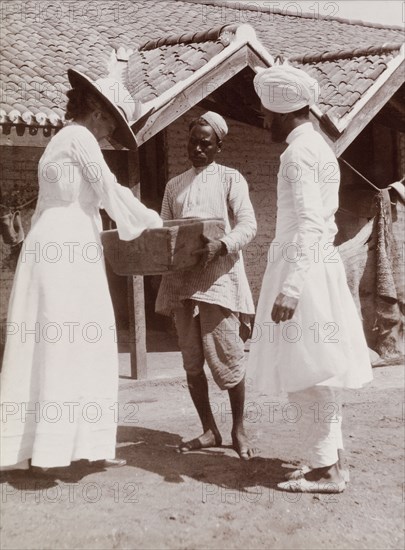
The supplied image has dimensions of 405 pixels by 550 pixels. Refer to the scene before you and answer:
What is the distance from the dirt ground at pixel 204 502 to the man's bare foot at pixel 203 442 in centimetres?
5

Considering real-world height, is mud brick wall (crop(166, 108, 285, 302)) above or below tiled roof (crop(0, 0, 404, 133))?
below

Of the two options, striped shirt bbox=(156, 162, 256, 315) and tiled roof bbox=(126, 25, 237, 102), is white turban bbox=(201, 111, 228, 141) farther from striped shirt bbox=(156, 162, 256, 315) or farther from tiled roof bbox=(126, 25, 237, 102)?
tiled roof bbox=(126, 25, 237, 102)

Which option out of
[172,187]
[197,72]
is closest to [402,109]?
[197,72]

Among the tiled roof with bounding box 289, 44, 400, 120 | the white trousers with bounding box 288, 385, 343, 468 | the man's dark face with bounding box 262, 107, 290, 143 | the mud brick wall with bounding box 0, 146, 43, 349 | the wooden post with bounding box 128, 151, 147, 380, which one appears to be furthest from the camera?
the mud brick wall with bounding box 0, 146, 43, 349

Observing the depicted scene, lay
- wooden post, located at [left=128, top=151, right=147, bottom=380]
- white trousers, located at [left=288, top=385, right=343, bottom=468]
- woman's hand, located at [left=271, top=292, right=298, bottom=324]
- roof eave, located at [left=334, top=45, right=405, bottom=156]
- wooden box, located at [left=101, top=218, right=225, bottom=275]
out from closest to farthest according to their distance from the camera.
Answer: woman's hand, located at [left=271, top=292, right=298, bottom=324] → white trousers, located at [left=288, top=385, right=343, bottom=468] → wooden box, located at [left=101, top=218, right=225, bottom=275] → wooden post, located at [left=128, top=151, right=147, bottom=380] → roof eave, located at [left=334, top=45, right=405, bottom=156]

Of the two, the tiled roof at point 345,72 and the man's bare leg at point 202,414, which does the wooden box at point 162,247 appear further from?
the tiled roof at point 345,72

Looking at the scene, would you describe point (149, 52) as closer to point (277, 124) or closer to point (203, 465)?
point (277, 124)

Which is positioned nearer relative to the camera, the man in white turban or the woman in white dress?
the man in white turban

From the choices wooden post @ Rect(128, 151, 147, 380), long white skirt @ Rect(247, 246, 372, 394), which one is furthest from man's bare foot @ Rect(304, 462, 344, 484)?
wooden post @ Rect(128, 151, 147, 380)

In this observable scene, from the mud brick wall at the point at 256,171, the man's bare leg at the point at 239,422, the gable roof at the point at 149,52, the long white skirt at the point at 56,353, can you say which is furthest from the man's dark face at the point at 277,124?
the mud brick wall at the point at 256,171

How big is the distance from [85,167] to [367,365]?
6.07ft

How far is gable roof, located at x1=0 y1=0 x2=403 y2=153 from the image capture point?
6.75 m

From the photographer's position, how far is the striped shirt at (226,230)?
13.0ft

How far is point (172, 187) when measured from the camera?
4.23 metres
